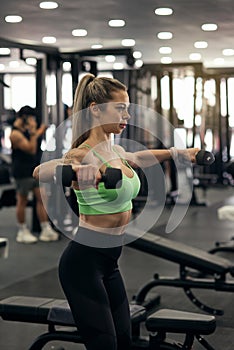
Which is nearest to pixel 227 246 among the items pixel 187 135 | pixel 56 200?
pixel 56 200

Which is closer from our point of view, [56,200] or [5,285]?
[5,285]

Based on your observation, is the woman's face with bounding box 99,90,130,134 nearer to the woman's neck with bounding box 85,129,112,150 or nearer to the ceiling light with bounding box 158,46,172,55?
the woman's neck with bounding box 85,129,112,150

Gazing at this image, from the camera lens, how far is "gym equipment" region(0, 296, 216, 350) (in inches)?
113

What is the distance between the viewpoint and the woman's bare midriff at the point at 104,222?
2.38 meters

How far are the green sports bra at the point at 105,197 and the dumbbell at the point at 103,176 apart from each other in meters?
0.14

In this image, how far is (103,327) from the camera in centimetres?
237

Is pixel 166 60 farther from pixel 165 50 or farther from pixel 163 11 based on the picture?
pixel 163 11

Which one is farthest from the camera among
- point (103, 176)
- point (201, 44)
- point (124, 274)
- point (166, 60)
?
point (166, 60)

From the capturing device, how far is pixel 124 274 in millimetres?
5754

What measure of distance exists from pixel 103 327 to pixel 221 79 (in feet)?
34.0

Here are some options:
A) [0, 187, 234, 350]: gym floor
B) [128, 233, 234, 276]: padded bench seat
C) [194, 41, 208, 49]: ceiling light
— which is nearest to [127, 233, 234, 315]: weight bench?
[128, 233, 234, 276]: padded bench seat

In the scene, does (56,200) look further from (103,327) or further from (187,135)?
(103,327)

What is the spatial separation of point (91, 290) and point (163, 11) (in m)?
5.04

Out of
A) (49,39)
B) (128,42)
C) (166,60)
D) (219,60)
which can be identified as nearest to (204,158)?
(49,39)
